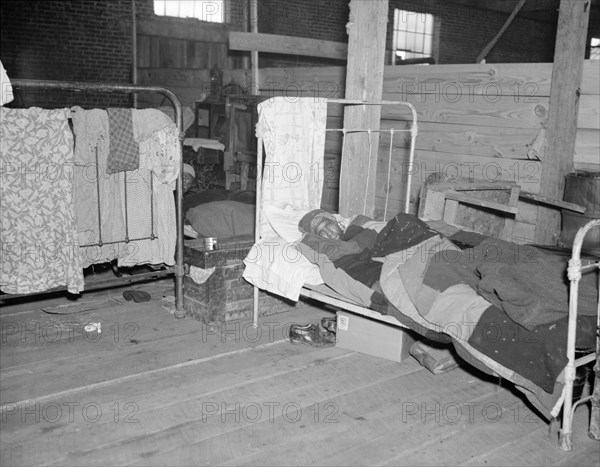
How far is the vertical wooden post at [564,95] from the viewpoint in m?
4.52

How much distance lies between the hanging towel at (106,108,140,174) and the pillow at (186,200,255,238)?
3.14 ft

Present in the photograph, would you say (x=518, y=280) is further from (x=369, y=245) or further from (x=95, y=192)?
(x=95, y=192)

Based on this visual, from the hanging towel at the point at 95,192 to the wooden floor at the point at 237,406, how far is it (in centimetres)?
52

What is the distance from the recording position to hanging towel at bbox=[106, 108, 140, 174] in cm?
376

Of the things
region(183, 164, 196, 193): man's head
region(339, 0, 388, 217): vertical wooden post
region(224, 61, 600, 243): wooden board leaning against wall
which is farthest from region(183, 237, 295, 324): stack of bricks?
region(224, 61, 600, 243): wooden board leaning against wall

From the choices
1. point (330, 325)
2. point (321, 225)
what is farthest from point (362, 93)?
point (330, 325)

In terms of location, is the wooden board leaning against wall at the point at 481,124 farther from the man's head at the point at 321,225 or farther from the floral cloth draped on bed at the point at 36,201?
the floral cloth draped on bed at the point at 36,201

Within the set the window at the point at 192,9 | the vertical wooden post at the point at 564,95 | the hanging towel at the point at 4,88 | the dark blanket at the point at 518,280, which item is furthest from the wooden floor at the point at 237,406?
the window at the point at 192,9

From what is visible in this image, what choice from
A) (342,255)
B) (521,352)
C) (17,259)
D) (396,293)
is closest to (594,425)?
(521,352)

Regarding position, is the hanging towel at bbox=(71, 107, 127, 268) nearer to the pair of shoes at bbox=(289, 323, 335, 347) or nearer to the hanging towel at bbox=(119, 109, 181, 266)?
the hanging towel at bbox=(119, 109, 181, 266)

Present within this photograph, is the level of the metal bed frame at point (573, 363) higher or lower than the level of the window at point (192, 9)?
lower

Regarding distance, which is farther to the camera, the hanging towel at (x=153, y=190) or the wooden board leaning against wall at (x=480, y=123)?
the wooden board leaning against wall at (x=480, y=123)

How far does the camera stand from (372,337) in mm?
3621

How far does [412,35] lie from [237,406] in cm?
1176
